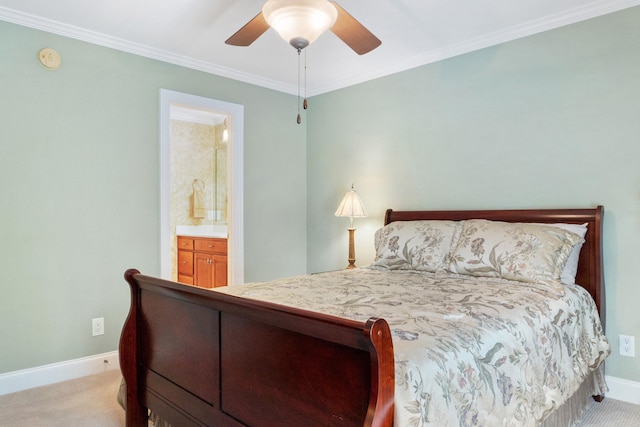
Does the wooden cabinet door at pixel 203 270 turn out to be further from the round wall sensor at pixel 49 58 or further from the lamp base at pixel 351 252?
the round wall sensor at pixel 49 58

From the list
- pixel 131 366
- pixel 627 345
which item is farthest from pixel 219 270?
pixel 627 345

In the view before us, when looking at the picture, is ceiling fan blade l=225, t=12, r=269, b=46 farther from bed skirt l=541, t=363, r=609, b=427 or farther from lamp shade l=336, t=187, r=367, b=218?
bed skirt l=541, t=363, r=609, b=427

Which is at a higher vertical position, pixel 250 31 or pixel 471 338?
pixel 250 31

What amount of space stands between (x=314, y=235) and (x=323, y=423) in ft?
10.6

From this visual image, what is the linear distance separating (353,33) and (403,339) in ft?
5.19

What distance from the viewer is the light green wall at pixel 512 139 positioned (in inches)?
102

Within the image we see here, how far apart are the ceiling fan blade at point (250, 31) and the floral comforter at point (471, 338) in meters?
1.37

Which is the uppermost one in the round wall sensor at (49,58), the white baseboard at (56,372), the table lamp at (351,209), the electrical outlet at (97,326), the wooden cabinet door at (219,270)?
the round wall sensor at (49,58)

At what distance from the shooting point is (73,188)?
301cm

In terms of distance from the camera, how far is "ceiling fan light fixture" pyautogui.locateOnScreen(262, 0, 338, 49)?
187 cm

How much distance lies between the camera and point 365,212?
3.87 m

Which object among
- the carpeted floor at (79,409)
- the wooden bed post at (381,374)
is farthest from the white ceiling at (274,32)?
the carpeted floor at (79,409)

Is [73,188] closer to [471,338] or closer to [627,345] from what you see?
[471,338]

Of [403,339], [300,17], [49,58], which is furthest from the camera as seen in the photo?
[49,58]
